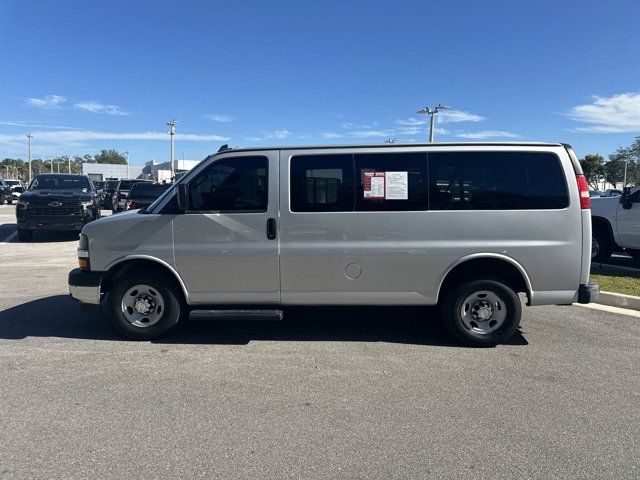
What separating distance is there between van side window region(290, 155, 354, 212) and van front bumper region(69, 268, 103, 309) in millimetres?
2292

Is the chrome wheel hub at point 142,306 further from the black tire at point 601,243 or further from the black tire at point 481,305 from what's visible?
the black tire at point 601,243

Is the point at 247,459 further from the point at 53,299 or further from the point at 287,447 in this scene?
the point at 53,299

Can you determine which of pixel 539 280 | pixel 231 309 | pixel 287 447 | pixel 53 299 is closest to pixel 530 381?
pixel 539 280

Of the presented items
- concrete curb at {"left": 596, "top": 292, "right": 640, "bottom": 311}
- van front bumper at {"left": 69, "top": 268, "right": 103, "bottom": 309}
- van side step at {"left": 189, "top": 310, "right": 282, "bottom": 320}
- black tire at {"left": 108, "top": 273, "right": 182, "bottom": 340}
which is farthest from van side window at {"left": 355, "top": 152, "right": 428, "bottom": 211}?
concrete curb at {"left": 596, "top": 292, "right": 640, "bottom": 311}

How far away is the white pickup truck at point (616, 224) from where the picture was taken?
9.68 meters

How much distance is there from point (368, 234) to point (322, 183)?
28.7 inches

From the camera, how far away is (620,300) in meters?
6.97

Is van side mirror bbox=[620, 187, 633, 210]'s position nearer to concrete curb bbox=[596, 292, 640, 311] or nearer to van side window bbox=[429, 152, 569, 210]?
concrete curb bbox=[596, 292, 640, 311]

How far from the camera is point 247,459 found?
3.13 m

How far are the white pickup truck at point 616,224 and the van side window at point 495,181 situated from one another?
5.85 m

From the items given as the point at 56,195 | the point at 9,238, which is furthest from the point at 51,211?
the point at 9,238

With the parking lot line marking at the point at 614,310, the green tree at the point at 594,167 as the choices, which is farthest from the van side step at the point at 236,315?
the green tree at the point at 594,167

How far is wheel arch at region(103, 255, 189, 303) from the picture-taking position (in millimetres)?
5301

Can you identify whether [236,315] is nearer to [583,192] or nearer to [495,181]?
[495,181]
